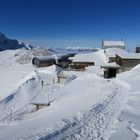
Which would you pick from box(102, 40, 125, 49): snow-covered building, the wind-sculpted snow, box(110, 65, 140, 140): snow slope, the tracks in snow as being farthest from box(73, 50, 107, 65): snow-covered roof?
the tracks in snow

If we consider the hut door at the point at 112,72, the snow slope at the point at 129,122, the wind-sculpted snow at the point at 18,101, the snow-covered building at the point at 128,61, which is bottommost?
the wind-sculpted snow at the point at 18,101

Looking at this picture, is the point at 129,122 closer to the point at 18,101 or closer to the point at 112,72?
the point at 18,101

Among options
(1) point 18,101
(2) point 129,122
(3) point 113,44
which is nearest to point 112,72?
(1) point 18,101

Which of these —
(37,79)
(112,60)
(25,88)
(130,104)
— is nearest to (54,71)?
(37,79)

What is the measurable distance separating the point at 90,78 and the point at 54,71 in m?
8.65

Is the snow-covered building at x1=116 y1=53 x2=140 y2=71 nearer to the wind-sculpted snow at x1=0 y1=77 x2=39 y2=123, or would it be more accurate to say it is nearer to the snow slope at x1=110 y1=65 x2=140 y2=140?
the wind-sculpted snow at x1=0 y1=77 x2=39 y2=123

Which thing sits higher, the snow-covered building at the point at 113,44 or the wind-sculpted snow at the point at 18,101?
the snow-covered building at the point at 113,44

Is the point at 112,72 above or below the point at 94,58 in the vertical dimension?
below

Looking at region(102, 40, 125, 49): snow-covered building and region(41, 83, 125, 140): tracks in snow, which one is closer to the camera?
region(41, 83, 125, 140): tracks in snow

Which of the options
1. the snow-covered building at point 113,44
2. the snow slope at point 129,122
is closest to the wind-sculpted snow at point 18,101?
the snow slope at point 129,122

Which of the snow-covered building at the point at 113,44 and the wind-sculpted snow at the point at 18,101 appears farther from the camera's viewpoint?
the snow-covered building at the point at 113,44

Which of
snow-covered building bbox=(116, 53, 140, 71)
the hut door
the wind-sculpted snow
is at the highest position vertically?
snow-covered building bbox=(116, 53, 140, 71)

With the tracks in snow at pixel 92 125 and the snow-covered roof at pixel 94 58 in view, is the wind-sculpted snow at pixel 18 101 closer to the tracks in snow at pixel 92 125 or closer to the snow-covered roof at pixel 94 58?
the snow-covered roof at pixel 94 58

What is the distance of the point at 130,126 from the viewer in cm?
1352
